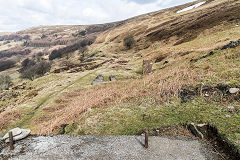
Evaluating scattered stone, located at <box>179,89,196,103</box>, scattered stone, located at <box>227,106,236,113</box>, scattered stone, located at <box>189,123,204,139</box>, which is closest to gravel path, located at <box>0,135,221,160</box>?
scattered stone, located at <box>189,123,204,139</box>

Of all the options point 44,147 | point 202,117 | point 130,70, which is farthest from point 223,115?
point 130,70

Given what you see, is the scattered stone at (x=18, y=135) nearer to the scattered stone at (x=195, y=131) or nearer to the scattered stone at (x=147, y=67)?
the scattered stone at (x=195, y=131)

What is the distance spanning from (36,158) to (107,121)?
18.0 feet

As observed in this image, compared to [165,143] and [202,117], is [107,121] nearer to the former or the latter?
[165,143]

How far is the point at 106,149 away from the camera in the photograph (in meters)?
7.78

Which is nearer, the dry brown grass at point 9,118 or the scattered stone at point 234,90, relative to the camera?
the scattered stone at point 234,90

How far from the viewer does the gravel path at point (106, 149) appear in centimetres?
724

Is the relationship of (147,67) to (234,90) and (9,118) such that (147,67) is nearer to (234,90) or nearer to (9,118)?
(234,90)

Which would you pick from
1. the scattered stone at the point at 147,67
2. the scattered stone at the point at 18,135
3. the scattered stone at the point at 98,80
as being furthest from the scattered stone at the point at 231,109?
the scattered stone at the point at 98,80

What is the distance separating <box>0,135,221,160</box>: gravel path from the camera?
724 centimetres

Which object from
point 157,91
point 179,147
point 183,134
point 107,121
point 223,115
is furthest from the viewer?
point 157,91

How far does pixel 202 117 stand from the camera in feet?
33.1

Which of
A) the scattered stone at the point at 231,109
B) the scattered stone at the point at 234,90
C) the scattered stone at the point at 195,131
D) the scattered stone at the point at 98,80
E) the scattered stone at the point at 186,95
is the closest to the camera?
the scattered stone at the point at 195,131

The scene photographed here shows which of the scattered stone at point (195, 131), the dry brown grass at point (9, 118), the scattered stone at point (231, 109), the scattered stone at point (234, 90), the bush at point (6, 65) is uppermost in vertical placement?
the bush at point (6, 65)
